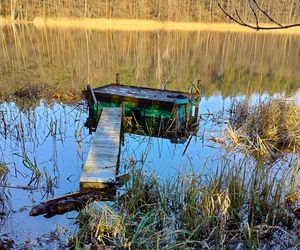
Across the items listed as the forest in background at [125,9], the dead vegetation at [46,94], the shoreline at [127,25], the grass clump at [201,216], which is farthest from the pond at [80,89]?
the forest in background at [125,9]

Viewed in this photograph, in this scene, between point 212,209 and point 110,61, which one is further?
point 110,61

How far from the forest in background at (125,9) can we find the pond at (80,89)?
407 inches

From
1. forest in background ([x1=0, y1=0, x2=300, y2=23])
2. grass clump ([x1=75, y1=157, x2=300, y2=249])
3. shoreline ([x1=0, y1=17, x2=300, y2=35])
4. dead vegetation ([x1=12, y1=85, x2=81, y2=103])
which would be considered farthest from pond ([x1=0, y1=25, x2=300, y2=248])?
forest in background ([x1=0, y1=0, x2=300, y2=23])

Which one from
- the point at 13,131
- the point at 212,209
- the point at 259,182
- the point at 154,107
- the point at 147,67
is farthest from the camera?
the point at 147,67

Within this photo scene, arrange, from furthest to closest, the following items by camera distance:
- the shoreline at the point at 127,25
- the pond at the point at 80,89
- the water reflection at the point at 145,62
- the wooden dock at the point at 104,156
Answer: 1. the shoreline at the point at 127,25
2. the water reflection at the point at 145,62
3. the pond at the point at 80,89
4. the wooden dock at the point at 104,156

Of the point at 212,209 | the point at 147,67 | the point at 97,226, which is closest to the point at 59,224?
the point at 97,226

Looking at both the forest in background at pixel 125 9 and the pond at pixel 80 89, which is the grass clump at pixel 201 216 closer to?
the pond at pixel 80 89

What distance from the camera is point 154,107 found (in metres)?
8.29

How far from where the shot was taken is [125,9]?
4062 cm

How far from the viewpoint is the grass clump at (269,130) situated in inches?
291

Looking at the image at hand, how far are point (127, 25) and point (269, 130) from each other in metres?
29.7

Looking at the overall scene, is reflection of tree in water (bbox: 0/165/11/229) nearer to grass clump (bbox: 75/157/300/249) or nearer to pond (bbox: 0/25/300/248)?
pond (bbox: 0/25/300/248)

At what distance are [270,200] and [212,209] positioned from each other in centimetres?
98

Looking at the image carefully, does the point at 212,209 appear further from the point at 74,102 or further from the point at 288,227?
the point at 74,102
